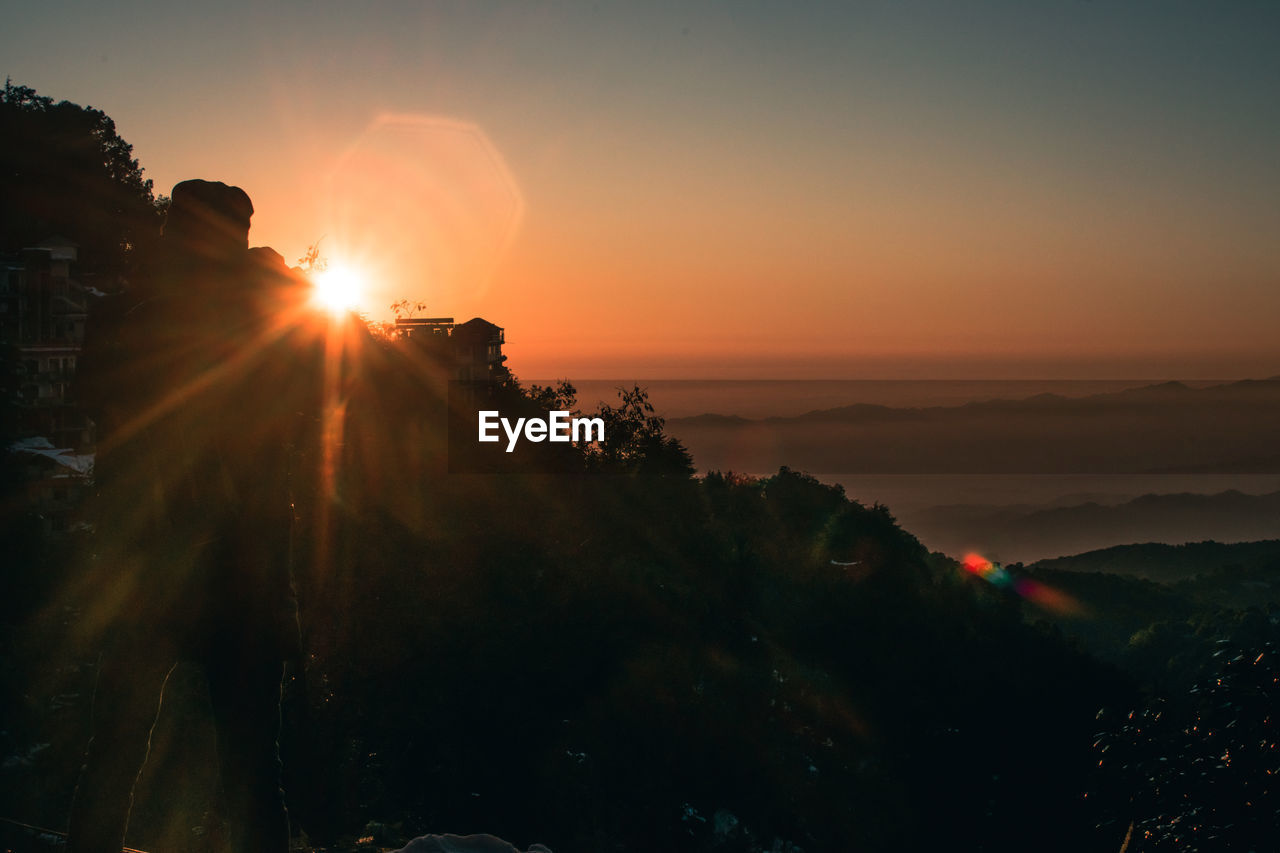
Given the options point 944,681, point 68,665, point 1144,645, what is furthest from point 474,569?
point 1144,645

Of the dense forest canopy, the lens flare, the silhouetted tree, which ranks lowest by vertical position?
the lens flare

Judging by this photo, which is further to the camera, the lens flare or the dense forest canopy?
the lens flare

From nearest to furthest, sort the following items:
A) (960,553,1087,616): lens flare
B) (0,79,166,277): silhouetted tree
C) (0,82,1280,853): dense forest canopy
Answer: (0,82,1280,853): dense forest canopy → (0,79,166,277): silhouetted tree → (960,553,1087,616): lens flare

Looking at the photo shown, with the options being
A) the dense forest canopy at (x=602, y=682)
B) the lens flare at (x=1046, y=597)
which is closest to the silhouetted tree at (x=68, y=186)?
the dense forest canopy at (x=602, y=682)

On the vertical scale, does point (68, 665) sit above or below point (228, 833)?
below

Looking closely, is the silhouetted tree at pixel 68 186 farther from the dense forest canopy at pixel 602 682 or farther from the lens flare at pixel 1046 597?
the lens flare at pixel 1046 597

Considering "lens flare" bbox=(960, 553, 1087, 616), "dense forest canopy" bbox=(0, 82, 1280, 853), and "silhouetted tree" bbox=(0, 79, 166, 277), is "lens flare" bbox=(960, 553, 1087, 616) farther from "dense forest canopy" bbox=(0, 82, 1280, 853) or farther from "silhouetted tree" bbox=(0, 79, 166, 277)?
"silhouetted tree" bbox=(0, 79, 166, 277)

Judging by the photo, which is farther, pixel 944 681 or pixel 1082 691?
pixel 1082 691

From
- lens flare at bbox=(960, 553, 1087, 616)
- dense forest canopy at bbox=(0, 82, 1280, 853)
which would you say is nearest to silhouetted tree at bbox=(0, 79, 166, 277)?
dense forest canopy at bbox=(0, 82, 1280, 853)

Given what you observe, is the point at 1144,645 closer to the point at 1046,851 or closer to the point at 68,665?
the point at 1046,851

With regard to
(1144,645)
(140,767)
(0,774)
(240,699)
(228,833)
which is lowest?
(1144,645)

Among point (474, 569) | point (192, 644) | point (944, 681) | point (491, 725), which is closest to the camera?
point (192, 644)
